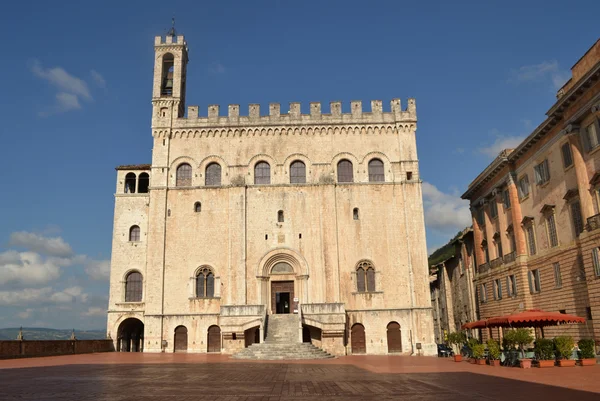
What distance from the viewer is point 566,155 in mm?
26938

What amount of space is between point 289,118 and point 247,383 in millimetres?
26492

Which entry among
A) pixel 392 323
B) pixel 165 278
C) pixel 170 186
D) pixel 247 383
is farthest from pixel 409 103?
pixel 247 383

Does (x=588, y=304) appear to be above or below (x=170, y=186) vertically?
below

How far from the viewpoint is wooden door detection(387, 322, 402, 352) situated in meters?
33.8

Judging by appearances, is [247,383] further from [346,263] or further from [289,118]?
[289,118]

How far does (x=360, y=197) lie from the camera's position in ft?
119

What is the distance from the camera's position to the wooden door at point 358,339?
111 ft

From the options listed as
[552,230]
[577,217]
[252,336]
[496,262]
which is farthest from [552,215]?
[252,336]

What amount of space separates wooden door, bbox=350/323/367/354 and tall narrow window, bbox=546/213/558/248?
12.8 metres

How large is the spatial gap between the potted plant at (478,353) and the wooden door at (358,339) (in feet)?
35.5

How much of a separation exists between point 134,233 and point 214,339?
10.2 metres

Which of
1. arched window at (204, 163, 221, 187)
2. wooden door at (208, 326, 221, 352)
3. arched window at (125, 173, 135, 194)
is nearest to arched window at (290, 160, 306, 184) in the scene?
arched window at (204, 163, 221, 187)

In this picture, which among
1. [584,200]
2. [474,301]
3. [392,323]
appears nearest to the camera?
[584,200]

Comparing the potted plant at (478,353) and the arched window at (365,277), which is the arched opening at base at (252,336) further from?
the potted plant at (478,353)
